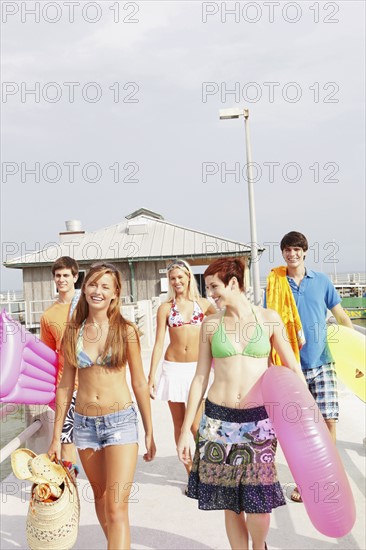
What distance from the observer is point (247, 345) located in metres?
2.73

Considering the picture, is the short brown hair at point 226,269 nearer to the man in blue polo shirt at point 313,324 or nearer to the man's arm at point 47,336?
the man in blue polo shirt at point 313,324

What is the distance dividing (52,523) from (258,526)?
111 cm

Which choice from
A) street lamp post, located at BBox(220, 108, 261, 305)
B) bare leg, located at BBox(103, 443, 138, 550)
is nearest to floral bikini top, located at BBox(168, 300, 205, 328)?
bare leg, located at BBox(103, 443, 138, 550)

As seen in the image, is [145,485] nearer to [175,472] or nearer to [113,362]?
[175,472]

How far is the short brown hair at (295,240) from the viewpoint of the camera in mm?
3787

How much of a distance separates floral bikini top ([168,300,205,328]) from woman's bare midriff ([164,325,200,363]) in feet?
0.11

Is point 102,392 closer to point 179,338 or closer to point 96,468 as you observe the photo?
point 96,468

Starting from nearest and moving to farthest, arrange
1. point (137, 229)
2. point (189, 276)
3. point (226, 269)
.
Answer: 1. point (226, 269)
2. point (189, 276)
3. point (137, 229)

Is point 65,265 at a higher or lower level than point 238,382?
higher

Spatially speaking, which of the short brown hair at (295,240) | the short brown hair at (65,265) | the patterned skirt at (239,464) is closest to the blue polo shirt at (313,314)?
the short brown hair at (295,240)

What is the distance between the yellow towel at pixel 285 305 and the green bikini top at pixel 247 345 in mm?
1000

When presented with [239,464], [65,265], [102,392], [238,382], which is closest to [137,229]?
[65,265]

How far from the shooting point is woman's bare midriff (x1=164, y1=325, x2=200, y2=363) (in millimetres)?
4375

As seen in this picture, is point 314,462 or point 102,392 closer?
point 314,462
